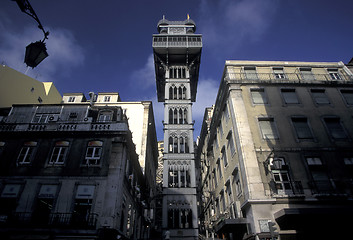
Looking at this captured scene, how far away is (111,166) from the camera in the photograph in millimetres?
20250

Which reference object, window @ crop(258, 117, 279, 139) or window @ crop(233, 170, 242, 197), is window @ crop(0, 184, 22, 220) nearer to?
window @ crop(233, 170, 242, 197)

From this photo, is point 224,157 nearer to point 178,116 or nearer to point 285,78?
point 285,78

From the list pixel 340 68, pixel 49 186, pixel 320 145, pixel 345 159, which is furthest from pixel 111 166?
pixel 340 68

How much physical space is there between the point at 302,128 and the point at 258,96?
5.53 meters

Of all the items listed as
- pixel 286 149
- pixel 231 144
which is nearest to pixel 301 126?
pixel 286 149

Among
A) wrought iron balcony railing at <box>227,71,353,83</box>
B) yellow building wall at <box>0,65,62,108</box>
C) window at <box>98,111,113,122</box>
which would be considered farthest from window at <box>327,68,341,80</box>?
yellow building wall at <box>0,65,62,108</box>

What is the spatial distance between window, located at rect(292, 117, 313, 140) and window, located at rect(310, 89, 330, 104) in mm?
3472

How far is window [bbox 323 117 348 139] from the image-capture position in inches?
867

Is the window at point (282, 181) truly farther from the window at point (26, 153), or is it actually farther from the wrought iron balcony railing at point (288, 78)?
the window at point (26, 153)

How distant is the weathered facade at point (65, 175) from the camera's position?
17234 mm

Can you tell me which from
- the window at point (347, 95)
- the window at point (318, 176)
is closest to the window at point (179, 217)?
the window at point (318, 176)

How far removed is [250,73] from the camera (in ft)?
89.2

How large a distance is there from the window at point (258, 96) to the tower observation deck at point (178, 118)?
13.9m

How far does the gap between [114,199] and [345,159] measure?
2093cm
